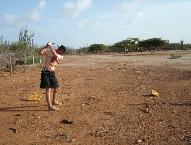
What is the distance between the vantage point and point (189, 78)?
14.9 metres

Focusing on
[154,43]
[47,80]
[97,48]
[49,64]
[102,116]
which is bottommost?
[102,116]

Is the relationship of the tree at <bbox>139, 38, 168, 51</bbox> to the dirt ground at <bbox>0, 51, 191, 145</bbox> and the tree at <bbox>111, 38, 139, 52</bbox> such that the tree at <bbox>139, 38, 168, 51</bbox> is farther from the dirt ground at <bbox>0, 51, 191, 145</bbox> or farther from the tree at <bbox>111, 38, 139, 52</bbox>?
the dirt ground at <bbox>0, 51, 191, 145</bbox>

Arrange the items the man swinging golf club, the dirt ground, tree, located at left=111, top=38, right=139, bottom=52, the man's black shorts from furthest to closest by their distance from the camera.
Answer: tree, located at left=111, top=38, right=139, bottom=52, the man's black shorts, the man swinging golf club, the dirt ground

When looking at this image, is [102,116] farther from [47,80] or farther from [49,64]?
[49,64]

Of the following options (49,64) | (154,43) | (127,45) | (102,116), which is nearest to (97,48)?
(127,45)

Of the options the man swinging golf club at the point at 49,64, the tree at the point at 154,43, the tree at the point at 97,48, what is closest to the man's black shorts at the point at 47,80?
the man swinging golf club at the point at 49,64

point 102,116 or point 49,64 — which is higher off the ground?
point 49,64

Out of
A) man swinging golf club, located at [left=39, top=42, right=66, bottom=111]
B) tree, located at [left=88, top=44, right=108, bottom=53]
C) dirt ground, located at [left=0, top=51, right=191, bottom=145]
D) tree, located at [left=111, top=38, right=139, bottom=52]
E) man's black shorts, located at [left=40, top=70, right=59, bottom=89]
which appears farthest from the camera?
tree, located at [left=88, top=44, right=108, bottom=53]

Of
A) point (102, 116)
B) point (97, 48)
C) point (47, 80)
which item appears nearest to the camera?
point (102, 116)

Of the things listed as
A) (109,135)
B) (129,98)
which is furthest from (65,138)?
(129,98)

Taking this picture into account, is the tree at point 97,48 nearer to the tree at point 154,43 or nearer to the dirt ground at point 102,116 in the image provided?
the tree at point 154,43

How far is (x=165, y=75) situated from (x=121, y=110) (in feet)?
24.1

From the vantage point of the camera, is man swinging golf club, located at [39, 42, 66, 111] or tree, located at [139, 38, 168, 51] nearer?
man swinging golf club, located at [39, 42, 66, 111]

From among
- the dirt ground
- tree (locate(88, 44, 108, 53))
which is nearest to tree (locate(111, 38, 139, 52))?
tree (locate(88, 44, 108, 53))
